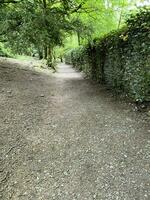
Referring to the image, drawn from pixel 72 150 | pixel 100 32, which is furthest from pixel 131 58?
pixel 100 32

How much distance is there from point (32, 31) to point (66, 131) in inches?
229

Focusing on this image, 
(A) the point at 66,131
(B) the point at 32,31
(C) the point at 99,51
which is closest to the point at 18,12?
(B) the point at 32,31

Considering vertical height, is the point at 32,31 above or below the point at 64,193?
above

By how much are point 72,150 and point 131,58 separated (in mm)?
3751

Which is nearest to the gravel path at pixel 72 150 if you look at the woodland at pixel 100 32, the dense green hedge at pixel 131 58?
the dense green hedge at pixel 131 58

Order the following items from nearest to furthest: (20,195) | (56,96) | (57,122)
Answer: (20,195) < (57,122) < (56,96)

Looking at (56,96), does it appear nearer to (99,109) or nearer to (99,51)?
(99,109)

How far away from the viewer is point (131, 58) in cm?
724

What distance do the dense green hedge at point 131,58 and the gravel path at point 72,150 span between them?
0.71 m

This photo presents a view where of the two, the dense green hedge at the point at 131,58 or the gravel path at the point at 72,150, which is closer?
the gravel path at the point at 72,150

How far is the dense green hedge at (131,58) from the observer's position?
21.0 feet

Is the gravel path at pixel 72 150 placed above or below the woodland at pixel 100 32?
below

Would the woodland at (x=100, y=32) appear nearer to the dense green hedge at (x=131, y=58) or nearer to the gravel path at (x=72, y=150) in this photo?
the dense green hedge at (x=131, y=58)

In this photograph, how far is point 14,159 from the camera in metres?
4.40
